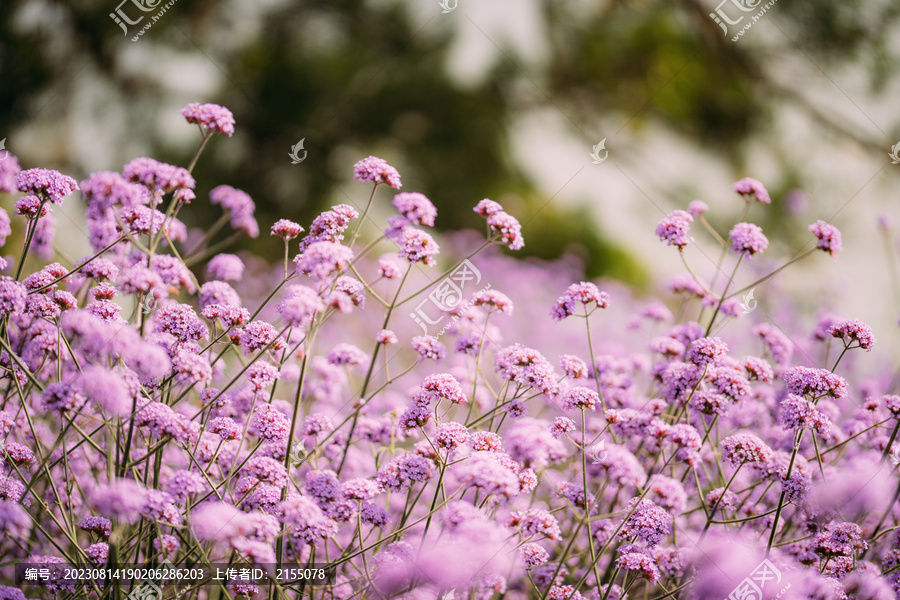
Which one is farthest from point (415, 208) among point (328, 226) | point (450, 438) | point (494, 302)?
point (450, 438)

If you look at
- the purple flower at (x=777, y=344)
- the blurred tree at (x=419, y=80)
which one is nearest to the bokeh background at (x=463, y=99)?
the blurred tree at (x=419, y=80)

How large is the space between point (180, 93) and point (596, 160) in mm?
4263

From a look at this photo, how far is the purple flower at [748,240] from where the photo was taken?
1.67 metres

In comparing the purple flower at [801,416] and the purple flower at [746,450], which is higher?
the purple flower at [801,416]

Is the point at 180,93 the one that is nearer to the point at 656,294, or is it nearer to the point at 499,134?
the point at 499,134

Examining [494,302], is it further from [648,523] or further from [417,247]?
[648,523]

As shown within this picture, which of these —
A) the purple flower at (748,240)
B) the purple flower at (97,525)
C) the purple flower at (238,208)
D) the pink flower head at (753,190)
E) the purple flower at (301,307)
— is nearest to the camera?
the purple flower at (301,307)

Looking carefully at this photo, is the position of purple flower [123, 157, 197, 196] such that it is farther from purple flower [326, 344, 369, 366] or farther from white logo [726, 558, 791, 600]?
white logo [726, 558, 791, 600]

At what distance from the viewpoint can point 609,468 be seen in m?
1.47

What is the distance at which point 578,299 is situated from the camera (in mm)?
1641

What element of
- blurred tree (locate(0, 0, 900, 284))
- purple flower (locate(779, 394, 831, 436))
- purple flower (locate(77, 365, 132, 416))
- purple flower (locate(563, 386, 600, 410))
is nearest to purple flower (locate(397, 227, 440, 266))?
purple flower (locate(563, 386, 600, 410))

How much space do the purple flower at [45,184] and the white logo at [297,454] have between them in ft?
2.65

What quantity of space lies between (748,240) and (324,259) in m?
1.16

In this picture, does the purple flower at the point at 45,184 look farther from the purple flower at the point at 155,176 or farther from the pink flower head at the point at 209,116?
the pink flower head at the point at 209,116
